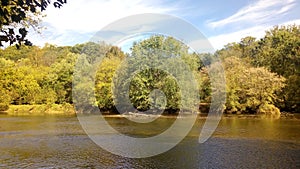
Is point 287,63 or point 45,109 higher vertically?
point 287,63

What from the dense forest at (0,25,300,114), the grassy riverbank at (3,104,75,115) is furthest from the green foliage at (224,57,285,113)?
the grassy riverbank at (3,104,75,115)

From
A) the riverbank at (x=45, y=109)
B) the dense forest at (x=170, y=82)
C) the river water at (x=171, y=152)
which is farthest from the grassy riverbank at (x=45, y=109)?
the river water at (x=171, y=152)

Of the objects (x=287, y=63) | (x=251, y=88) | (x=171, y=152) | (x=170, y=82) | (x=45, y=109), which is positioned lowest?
(x=171, y=152)

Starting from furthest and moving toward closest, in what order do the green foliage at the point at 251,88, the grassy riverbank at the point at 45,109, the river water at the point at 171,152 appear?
the grassy riverbank at the point at 45,109
the green foliage at the point at 251,88
the river water at the point at 171,152

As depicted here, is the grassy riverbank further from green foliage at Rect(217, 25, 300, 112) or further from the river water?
green foliage at Rect(217, 25, 300, 112)

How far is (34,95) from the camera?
60.4 m

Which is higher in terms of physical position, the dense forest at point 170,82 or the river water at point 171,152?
the dense forest at point 170,82

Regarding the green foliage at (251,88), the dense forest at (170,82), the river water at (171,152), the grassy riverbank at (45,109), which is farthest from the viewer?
the grassy riverbank at (45,109)

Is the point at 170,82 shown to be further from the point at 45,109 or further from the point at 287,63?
the point at 45,109

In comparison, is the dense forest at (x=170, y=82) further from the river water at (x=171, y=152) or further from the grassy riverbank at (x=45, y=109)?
the river water at (x=171, y=152)

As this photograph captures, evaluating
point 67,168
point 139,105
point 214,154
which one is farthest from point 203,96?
point 67,168

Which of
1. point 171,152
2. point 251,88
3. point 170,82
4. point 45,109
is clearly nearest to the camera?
point 171,152

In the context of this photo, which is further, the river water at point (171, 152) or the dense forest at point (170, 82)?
the dense forest at point (170, 82)

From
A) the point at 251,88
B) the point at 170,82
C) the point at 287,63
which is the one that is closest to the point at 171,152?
the point at 170,82
